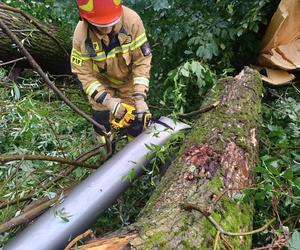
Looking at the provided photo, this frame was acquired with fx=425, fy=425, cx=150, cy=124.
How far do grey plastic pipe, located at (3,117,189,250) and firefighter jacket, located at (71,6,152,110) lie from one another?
54cm

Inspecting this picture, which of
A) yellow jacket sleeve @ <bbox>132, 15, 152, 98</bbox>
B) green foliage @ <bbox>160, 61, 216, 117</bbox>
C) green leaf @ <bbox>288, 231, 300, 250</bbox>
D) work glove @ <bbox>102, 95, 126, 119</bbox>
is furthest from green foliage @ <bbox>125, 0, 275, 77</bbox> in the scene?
green leaf @ <bbox>288, 231, 300, 250</bbox>

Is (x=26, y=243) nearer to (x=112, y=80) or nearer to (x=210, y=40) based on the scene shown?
(x=112, y=80)

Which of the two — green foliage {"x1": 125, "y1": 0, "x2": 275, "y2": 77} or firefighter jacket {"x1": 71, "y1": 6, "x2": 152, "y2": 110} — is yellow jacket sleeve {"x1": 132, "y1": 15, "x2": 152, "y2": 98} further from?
green foliage {"x1": 125, "y1": 0, "x2": 275, "y2": 77}

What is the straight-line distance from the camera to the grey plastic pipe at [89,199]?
1865mm

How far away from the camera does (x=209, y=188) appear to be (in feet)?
6.54

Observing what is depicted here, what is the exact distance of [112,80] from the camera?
326cm

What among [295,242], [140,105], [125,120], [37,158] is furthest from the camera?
[140,105]

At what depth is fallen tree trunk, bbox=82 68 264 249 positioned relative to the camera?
1.66 meters

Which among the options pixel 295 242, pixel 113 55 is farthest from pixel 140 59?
pixel 295 242

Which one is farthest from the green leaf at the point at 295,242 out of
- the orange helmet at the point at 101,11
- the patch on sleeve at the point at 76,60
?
the patch on sleeve at the point at 76,60

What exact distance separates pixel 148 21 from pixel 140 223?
2.57 m

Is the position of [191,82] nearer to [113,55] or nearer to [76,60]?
Answer: [113,55]

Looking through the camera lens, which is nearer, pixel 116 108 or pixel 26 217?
pixel 26 217

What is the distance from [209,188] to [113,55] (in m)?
1.34
